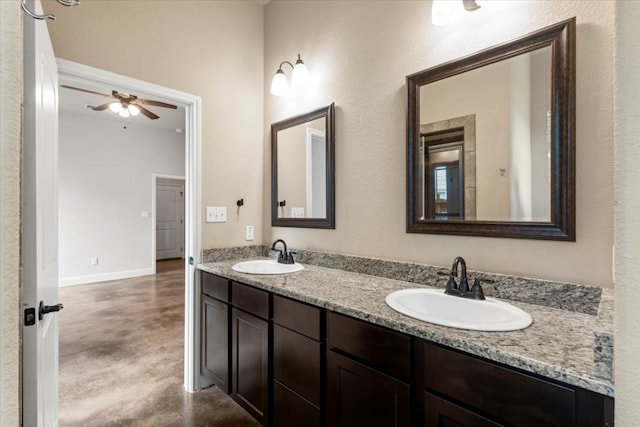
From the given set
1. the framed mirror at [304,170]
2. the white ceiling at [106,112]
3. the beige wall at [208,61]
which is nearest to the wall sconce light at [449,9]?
the framed mirror at [304,170]

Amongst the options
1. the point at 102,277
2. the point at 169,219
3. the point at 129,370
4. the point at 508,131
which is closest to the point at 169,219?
Answer: the point at 169,219

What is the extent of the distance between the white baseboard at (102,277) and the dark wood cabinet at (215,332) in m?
4.01

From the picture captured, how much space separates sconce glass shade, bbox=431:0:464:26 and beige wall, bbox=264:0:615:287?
3.0 inches

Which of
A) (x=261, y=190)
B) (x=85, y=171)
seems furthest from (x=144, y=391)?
(x=85, y=171)

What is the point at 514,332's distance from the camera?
97 cm

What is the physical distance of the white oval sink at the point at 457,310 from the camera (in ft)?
3.34

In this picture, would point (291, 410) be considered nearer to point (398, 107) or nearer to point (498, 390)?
point (498, 390)

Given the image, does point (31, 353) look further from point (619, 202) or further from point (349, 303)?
point (619, 202)

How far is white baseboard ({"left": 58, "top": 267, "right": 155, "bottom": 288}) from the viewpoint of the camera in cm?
491

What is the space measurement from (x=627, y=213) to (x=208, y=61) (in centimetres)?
250

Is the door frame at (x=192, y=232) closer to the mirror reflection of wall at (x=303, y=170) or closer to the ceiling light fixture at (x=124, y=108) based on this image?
the mirror reflection of wall at (x=303, y=170)

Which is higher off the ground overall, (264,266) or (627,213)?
(627,213)

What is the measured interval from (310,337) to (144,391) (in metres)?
1.52

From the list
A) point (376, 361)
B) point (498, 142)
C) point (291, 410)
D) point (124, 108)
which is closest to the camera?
point (376, 361)
